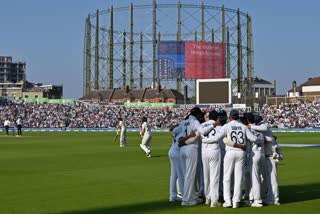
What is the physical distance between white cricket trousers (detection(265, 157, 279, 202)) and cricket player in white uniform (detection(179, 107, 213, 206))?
1455 millimetres

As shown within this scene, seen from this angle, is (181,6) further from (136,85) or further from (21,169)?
(21,169)

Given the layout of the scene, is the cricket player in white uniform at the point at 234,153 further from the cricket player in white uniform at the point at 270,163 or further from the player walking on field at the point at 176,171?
the player walking on field at the point at 176,171

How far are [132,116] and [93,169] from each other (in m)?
60.3

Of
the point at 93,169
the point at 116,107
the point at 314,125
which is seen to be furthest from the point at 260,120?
the point at 116,107

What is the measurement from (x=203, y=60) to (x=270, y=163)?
70306 millimetres

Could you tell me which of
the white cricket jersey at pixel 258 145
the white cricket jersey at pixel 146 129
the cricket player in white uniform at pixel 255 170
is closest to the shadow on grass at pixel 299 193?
the cricket player in white uniform at pixel 255 170

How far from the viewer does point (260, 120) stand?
1107 cm

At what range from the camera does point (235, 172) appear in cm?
1031

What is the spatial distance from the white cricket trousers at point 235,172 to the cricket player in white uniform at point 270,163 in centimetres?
82

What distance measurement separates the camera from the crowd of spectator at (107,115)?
231 feet

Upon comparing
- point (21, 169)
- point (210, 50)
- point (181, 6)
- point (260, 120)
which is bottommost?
point (21, 169)

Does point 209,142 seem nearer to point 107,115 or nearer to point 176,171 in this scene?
point 176,171

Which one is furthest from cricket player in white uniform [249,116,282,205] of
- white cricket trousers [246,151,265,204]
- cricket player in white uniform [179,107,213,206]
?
cricket player in white uniform [179,107,213,206]

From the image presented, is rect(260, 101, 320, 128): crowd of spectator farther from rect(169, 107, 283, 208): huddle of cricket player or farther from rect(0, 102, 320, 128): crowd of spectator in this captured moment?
rect(169, 107, 283, 208): huddle of cricket player
